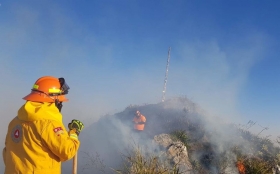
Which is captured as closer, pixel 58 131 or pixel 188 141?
pixel 58 131

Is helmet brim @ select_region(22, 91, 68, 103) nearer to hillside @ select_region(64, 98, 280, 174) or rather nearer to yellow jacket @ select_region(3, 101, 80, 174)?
yellow jacket @ select_region(3, 101, 80, 174)

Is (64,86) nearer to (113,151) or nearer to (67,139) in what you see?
(67,139)

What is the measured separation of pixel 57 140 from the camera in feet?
8.91

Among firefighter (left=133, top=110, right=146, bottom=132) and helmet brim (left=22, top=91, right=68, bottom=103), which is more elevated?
helmet brim (left=22, top=91, right=68, bottom=103)

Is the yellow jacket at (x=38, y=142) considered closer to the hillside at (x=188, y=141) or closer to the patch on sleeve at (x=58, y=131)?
the patch on sleeve at (x=58, y=131)

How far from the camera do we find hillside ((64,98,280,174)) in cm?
912

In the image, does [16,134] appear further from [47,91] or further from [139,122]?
[139,122]

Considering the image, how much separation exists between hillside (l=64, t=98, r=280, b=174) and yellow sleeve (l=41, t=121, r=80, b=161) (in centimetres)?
528

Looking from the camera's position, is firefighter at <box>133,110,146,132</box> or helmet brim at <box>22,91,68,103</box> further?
firefighter at <box>133,110,146,132</box>

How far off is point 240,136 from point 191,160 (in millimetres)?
3048

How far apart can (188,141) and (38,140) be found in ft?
27.0

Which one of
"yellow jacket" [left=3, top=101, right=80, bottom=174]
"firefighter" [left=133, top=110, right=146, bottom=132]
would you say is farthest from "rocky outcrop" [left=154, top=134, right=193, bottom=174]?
"yellow jacket" [left=3, top=101, right=80, bottom=174]

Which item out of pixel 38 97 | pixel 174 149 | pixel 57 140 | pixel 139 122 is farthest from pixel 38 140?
pixel 139 122

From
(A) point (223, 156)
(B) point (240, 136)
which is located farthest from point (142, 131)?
(B) point (240, 136)
